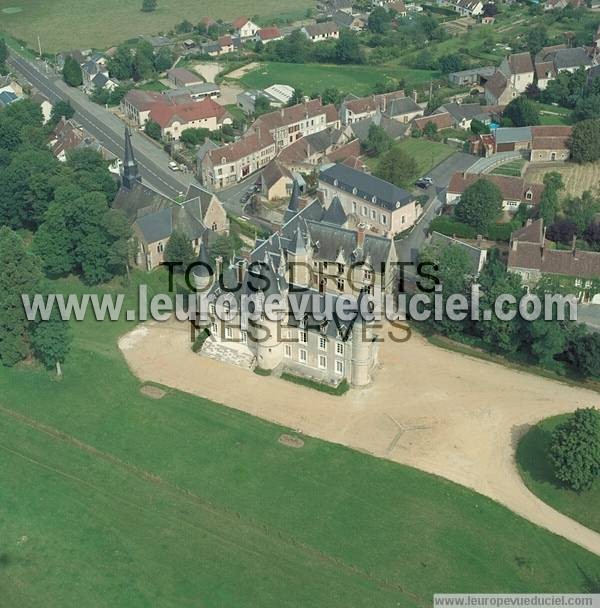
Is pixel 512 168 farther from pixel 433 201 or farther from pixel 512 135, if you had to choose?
pixel 433 201

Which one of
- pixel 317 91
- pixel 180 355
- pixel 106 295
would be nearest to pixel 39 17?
pixel 317 91

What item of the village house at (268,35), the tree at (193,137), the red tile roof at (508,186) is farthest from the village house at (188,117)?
the village house at (268,35)

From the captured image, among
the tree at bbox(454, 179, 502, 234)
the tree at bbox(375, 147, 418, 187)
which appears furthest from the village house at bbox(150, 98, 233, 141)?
the tree at bbox(454, 179, 502, 234)

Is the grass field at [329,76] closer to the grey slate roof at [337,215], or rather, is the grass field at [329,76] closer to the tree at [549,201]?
the tree at [549,201]

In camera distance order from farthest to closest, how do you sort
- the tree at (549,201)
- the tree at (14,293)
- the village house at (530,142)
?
the village house at (530,142) < the tree at (549,201) < the tree at (14,293)

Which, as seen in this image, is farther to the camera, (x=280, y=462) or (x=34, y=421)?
(x=34, y=421)

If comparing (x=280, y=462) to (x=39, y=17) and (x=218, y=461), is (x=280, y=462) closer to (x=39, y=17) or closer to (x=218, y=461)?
(x=218, y=461)
